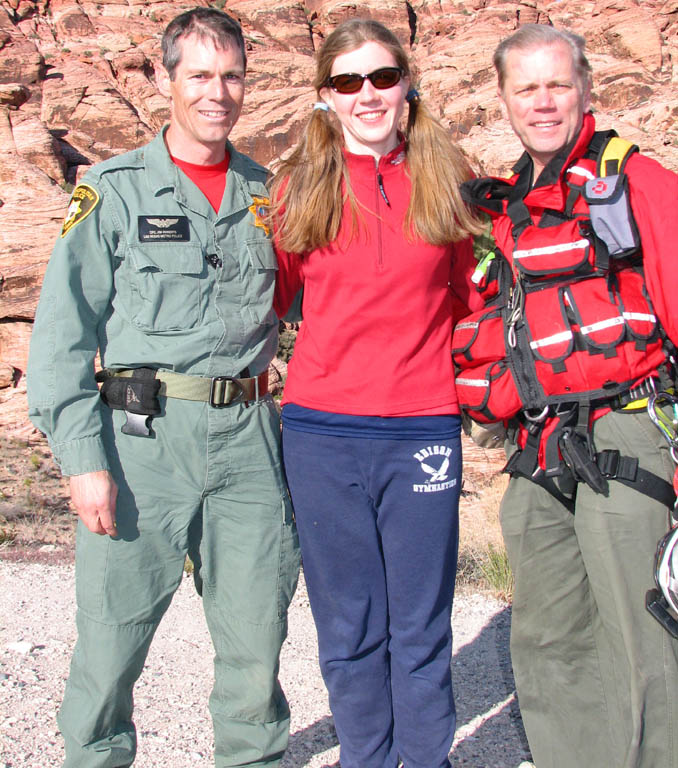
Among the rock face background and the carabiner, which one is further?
the rock face background

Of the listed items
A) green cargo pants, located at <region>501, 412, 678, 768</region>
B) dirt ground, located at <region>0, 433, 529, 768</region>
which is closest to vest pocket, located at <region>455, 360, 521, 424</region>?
green cargo pants, located at <region>501, 412, 678, 768</region>

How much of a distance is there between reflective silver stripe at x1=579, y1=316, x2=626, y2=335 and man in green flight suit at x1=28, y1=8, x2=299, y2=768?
1.02m

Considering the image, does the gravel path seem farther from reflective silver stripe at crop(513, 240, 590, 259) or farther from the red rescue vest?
reflective silver stripe at crop(513, 240, 590, 259)

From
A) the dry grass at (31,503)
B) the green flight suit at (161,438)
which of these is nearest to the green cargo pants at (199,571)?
the green flight suit at (161,438)

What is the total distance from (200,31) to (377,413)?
1.31 meters

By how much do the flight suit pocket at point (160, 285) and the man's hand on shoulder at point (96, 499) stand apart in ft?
1.58

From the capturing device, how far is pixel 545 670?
108 inches

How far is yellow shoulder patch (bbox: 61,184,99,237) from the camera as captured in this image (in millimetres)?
2500

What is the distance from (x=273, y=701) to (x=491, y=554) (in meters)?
3.16

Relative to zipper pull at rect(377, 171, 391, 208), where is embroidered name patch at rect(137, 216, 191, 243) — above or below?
below

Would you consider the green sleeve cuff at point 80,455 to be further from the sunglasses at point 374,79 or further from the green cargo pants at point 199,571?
the sunglasses at point 374,79

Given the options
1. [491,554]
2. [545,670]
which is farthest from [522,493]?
[491,554]

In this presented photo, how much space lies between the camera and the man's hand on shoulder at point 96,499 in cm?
249

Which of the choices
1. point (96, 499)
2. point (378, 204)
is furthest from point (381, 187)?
point (96, 499)
